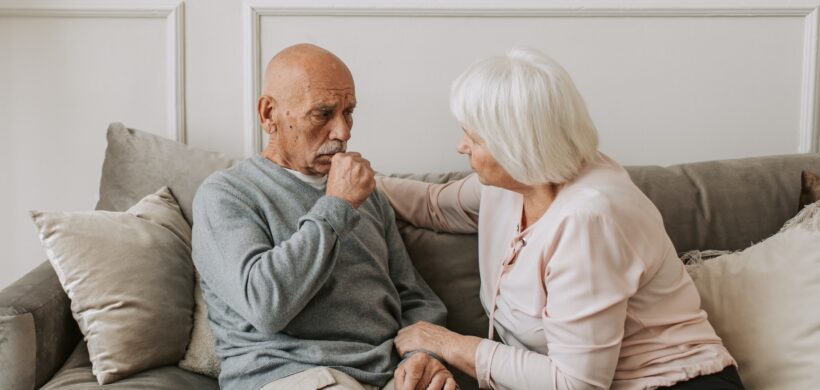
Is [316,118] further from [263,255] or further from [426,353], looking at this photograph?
→ [426,353]

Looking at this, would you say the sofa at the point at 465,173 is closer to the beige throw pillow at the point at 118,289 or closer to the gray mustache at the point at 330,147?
the beige throw pillow at the point at 118,289

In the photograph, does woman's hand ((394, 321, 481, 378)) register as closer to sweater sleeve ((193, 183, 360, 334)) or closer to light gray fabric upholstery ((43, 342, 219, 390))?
sweater sleeve ((193, 183, 360, 334))

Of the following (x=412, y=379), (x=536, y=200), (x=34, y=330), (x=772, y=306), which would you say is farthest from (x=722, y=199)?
(x=34, y=330)

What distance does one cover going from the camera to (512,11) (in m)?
2.27

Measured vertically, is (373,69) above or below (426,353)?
above

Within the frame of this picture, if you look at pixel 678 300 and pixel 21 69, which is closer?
pixel 678 300

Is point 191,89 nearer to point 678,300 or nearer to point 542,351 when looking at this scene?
point 542,351

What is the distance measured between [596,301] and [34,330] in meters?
1.12

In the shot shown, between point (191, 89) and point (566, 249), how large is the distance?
134cm

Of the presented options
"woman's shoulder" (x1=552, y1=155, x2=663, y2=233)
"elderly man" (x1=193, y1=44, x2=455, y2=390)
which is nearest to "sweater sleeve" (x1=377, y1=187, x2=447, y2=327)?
"elderly man" (x1=193, y1=44, x2=455, y2=390)

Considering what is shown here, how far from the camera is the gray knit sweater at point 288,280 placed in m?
1.48

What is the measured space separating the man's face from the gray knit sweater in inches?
2.3

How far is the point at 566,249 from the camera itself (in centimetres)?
142

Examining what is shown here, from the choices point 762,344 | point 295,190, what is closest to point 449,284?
point 295,190
